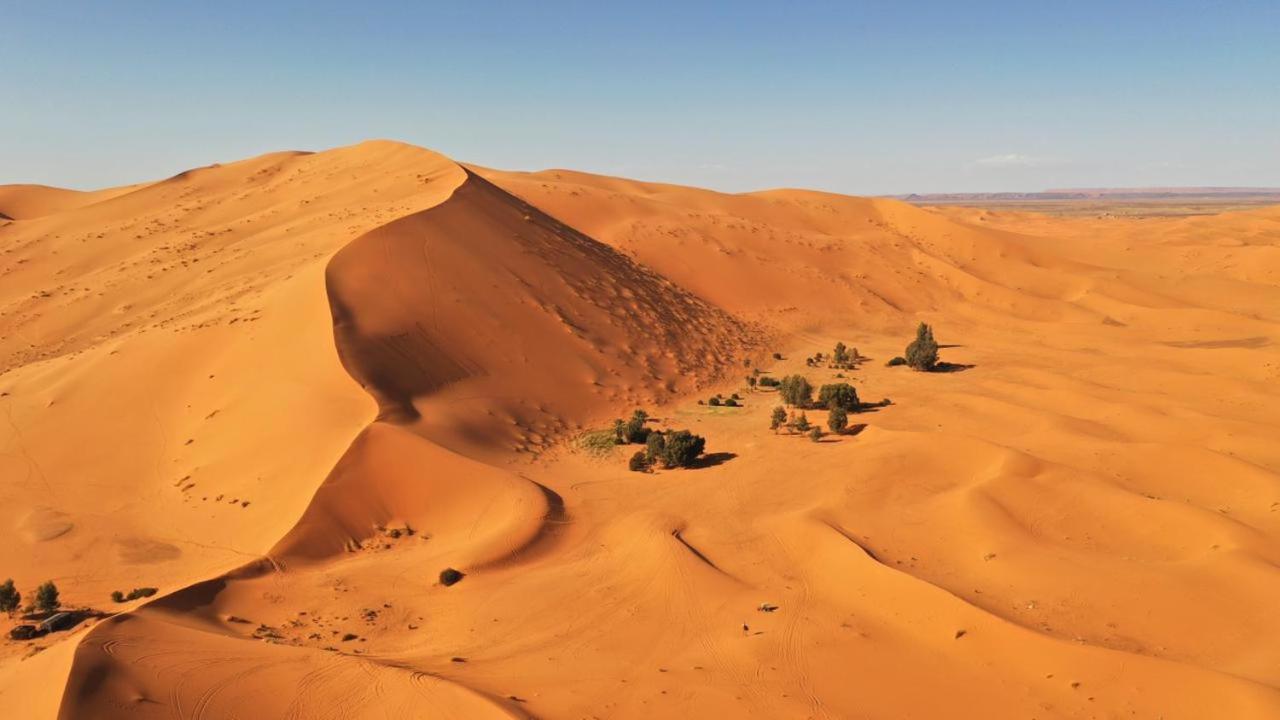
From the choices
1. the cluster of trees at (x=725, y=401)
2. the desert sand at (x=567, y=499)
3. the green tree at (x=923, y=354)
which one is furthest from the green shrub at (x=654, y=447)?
the green tree at (x=923, y=354)

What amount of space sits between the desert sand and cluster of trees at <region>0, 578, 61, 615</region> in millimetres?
322

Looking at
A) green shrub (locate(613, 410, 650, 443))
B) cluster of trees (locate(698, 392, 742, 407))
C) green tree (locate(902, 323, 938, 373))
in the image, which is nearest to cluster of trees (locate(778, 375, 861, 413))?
cluster of trees (locate(698, 392, 742, 407))

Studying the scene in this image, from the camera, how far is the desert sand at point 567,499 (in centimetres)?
1086

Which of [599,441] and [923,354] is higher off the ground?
[923,354]

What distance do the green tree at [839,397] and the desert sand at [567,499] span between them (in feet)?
3.08

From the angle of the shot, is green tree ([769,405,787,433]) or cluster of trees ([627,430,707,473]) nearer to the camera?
cluster of trees ([627,430,707,473])

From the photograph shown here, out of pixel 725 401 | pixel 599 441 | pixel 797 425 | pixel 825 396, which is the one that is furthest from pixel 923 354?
pixel 599 441

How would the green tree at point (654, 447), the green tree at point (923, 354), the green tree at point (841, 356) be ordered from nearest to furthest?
1. the green tree at point (654, 447)
2. the green tree at point (923, 354)
3. the green tree at point (841, 356)

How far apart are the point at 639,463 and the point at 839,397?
27.2 feet

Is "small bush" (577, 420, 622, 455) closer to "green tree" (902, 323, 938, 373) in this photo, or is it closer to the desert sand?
the desert sand

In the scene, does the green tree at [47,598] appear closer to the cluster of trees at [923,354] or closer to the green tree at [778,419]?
the green tree at [778,419]

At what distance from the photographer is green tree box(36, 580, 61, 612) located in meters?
13.2

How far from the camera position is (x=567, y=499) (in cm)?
1861

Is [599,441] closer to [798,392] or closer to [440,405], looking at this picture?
[440,405]
